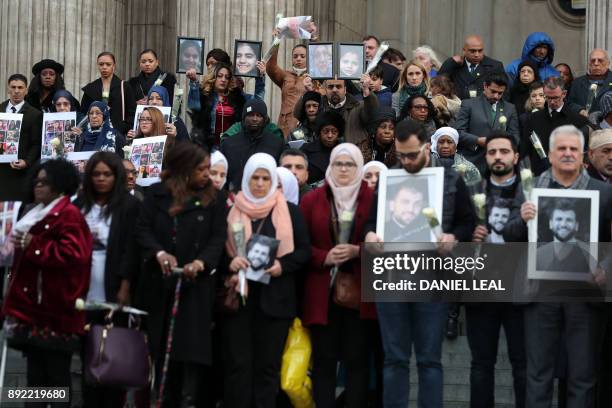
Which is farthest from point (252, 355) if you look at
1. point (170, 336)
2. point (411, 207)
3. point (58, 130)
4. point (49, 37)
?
point (49, 37)

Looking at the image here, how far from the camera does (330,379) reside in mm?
12742

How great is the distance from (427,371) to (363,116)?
14.5 ft

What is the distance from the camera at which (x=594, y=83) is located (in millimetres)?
17422

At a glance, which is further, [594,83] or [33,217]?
[594,83]

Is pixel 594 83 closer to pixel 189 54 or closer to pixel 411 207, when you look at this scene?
pixel 189 54

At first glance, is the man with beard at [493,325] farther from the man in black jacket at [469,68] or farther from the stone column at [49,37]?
the stone column at [49,37]

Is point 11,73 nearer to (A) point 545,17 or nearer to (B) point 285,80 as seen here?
(B) point 285,80

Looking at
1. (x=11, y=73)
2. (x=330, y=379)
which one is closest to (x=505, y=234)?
(x=330, y=379)

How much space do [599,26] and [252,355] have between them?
7.57 metres

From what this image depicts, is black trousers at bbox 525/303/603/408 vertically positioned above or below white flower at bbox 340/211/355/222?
below

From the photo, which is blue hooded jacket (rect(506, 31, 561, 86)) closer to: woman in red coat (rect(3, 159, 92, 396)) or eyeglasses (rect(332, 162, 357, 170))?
eyeglasses (rect(332, 162, 357, 170))

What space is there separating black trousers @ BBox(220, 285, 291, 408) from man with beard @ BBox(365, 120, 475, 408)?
2.68ft

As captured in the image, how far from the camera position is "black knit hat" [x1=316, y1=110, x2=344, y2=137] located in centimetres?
1560

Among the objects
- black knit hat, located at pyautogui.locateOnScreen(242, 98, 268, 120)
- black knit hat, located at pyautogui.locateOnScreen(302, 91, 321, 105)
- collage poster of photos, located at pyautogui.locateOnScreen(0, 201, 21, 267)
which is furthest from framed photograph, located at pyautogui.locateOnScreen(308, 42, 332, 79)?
collage poster of photos, located at pyautogui.locateOnScreen(0, 201, 21, 267)
